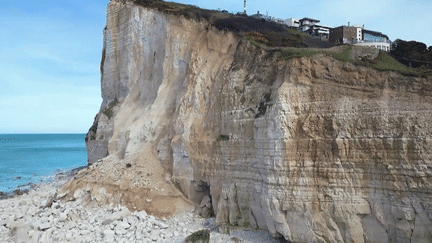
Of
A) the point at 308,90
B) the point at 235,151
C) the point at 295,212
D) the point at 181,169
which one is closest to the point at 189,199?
the point at 181,169

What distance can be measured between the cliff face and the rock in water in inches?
60.6

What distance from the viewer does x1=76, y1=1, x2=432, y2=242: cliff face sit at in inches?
446

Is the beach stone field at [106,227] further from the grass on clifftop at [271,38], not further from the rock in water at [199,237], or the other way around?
the grass on clifftop at [271,38]

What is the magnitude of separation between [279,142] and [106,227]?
9011 mm

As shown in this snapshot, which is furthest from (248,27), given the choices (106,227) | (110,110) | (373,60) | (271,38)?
(106,227)

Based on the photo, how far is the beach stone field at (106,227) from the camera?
1457 cm

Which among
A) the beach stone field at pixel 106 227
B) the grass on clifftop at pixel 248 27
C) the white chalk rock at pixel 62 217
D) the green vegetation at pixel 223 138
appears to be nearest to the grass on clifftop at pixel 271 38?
the grass on clifftop at pixel 248 27

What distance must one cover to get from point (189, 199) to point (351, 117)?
9392 mm

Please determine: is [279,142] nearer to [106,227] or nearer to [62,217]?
[106,227]

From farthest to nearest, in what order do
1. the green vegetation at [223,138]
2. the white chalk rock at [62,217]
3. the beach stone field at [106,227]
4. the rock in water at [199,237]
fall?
1. the white chalk rock at [62,217]
2. the green vegetation at [223,138]
3. the beach stone field at [106,227]
4. the rock in water at [199,237]

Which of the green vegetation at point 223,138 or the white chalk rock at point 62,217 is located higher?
the green vegetation at point 223,138

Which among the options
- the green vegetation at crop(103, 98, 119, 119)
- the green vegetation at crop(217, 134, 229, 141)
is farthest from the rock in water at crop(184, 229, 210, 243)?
the green vegetation at crop(103, 98, 119, 119)

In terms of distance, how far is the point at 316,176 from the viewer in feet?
40.8

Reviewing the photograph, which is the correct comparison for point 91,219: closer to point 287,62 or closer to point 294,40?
point 287,62
